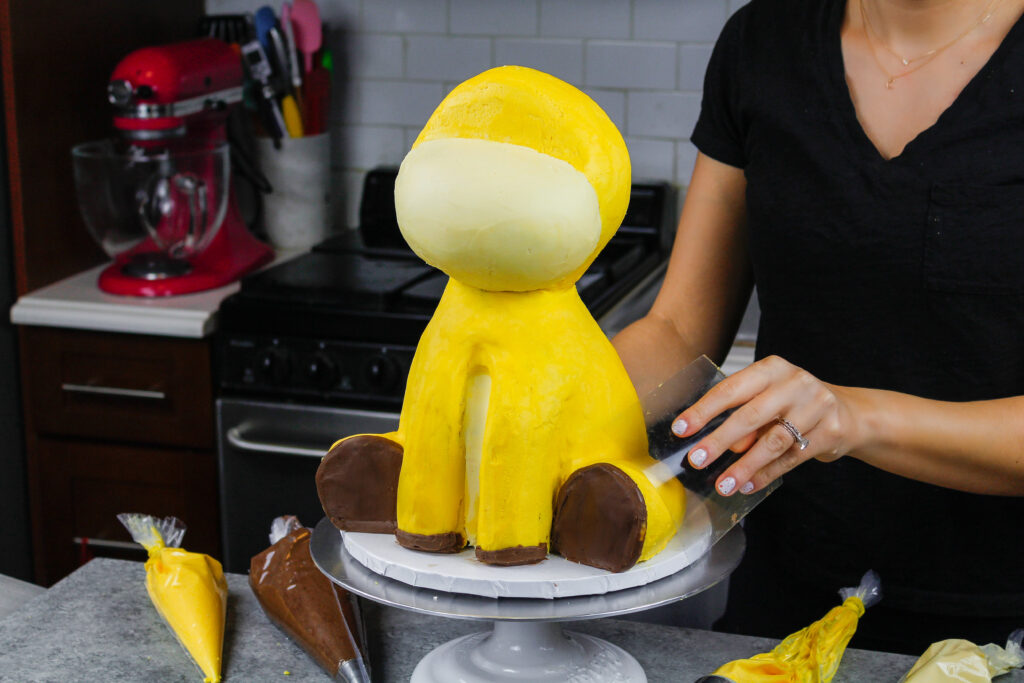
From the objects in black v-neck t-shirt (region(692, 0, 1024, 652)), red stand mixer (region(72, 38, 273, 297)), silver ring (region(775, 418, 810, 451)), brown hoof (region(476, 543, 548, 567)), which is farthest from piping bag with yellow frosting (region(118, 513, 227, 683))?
red stand mixer (region(72, 38, 273, 297))

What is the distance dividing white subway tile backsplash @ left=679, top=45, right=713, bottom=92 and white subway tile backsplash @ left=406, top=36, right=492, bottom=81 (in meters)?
0.40

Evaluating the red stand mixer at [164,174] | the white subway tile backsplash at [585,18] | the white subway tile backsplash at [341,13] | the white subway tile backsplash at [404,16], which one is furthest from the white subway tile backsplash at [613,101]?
the red stand mixer at [164,174]

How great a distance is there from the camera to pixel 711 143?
1.24 meters

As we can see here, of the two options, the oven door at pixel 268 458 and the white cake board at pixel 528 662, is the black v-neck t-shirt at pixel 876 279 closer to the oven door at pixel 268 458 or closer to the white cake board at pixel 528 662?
the white cake board at pixel 528 662

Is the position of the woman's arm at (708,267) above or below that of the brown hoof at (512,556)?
above

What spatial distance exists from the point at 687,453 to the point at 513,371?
16cm

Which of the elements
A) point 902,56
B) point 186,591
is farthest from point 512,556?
point 902,56

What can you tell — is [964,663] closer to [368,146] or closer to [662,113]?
[662,113]

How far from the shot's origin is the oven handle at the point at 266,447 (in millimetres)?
1824

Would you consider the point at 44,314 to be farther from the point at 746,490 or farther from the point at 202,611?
the point at 746,490

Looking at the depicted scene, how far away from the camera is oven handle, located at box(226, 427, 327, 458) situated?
182 centimetres

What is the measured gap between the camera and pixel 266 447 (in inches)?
72.4

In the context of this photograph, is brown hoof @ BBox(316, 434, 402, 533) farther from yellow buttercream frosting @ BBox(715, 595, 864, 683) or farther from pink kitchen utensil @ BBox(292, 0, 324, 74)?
pink kitchen utensil @ BBox(292, 0, 324, 74)

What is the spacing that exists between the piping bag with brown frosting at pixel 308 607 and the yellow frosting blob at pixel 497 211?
0.35 metres
